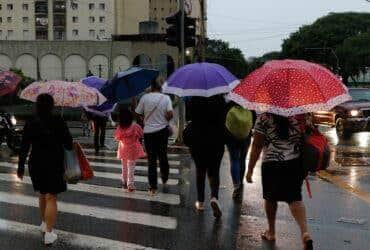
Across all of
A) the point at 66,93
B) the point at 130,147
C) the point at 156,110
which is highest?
the point at 66,93

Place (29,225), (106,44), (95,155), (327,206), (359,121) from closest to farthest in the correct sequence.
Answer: (29,225), (327,206), (95,155), (359,121), (106,44)

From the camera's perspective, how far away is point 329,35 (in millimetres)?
Result: 90250

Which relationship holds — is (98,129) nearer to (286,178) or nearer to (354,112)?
(354,112)

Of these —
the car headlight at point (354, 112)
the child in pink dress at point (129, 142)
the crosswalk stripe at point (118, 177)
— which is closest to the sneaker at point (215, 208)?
the child in pink dress at point (129, 142)

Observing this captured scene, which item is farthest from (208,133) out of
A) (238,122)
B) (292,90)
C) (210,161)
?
(292,90)

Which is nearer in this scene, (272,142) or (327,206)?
(272,142)

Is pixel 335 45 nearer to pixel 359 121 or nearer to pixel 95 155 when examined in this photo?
pixel 359 121

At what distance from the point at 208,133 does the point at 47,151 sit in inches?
85.4

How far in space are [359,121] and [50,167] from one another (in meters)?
15.6

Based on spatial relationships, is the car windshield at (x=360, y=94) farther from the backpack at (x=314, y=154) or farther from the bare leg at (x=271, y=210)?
the backpack at (x=314, y=154)

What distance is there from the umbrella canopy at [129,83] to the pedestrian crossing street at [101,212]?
5.03 ft

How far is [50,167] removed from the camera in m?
6.80

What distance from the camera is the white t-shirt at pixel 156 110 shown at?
374 inches

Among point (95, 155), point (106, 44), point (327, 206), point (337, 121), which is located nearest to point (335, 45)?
point (106, 44)
